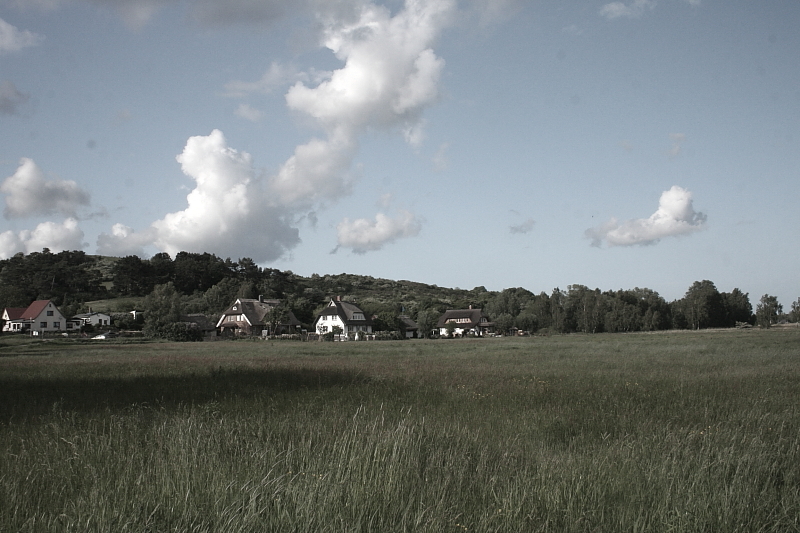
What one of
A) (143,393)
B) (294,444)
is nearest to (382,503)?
(294,444)

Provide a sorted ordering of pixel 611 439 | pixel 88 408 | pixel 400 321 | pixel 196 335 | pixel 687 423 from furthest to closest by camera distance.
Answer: pixel 400 321 → pixel 196 335 → pixel 88 408 → pixel 687 423 → pixel 611 439

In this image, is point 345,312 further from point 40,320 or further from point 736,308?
point 736,308

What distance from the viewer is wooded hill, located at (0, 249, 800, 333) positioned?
113m

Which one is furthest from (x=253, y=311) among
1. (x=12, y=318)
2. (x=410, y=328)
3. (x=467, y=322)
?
(x=467, y=322)

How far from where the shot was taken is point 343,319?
330 ft

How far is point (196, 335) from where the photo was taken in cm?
7275

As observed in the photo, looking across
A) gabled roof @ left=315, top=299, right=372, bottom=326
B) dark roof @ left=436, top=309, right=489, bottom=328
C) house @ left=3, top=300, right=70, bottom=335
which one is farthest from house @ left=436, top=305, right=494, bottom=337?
house @ left=3, top=300, right=70, bottom=335

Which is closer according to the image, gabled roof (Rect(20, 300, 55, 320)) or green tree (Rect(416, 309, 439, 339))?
gabled roof (Rect(20, 300, 55, 320))

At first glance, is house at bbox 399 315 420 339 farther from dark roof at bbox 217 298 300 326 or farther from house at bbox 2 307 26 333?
house at bbox 2 307 26 333

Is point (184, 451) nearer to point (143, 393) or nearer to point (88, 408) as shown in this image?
point (88, 408)

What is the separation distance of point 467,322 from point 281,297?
147 ft

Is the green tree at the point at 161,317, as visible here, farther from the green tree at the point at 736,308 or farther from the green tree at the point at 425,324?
the green tree at the point at 736,308

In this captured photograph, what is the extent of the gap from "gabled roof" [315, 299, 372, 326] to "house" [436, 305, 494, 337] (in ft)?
64.0

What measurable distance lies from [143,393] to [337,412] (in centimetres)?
671
